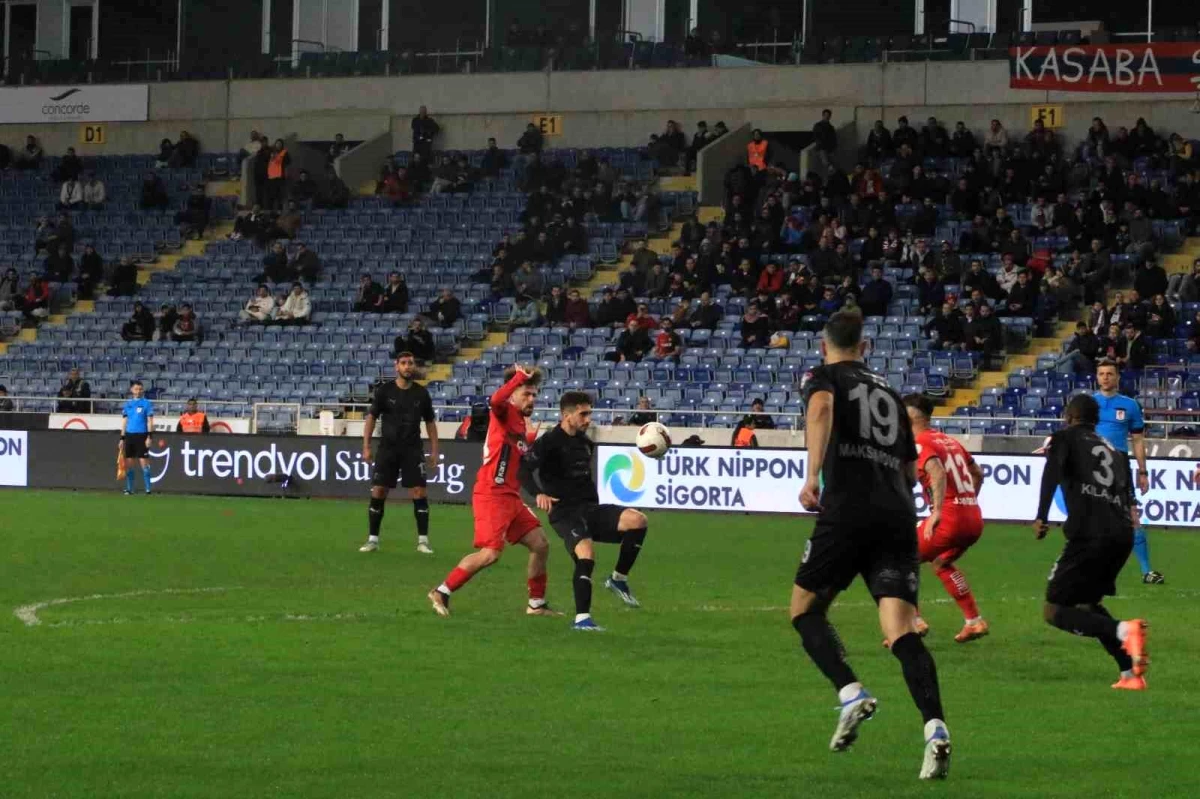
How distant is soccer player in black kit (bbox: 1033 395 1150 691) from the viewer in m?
10.8

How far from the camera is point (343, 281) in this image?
4125cm

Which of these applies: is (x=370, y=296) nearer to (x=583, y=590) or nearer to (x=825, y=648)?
(x=583, y=590)

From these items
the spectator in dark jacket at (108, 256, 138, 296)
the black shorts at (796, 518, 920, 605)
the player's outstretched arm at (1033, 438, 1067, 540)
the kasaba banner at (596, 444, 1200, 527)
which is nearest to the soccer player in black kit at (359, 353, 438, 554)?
the kasaba banner at (596, 444, 1200, 527)

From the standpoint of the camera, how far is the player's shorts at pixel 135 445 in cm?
3098

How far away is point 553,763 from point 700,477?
812 inches

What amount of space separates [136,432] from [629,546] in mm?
17776

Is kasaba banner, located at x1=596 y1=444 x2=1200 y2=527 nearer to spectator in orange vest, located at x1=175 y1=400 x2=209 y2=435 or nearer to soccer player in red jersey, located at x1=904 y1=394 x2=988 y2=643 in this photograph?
spectator in orange vest, located at x1=175 y1=400 x2=209 y2=435

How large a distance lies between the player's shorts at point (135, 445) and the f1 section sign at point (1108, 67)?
56.5ft

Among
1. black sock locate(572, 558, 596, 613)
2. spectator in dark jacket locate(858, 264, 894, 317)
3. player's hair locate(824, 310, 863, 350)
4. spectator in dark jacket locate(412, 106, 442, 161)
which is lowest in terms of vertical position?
black sock locate(572, 558, 596, 613)

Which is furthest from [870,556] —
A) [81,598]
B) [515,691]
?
[81,598]

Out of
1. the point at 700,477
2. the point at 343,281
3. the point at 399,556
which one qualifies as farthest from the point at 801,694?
the point at 343,281

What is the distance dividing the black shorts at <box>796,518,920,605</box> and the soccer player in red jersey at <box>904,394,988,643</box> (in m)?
4.54

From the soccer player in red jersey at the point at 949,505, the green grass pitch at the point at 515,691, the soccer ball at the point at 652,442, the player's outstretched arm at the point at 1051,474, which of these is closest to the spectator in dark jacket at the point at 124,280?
the green grass pitch at the point at 515,691

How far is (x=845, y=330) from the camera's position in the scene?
840 centimetres
